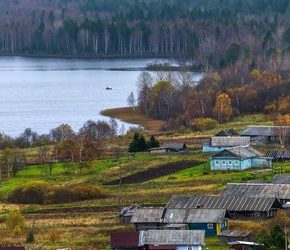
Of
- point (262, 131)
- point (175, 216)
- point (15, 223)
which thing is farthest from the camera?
point (262, 131)

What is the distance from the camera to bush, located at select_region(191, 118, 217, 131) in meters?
73.8

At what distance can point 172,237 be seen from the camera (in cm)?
3934

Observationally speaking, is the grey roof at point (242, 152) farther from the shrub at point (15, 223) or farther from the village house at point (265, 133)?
the shrub at point (15, 223)

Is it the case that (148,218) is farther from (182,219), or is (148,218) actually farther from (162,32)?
(162,32)

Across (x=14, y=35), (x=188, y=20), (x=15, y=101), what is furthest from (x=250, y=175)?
(x=14, y=35)

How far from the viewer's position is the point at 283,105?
77688 mm

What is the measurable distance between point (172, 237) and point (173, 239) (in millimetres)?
111

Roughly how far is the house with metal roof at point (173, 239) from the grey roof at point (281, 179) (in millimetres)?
10493

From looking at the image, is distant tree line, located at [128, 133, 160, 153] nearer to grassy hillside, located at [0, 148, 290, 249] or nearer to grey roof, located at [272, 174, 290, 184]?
grassy hillside, located at [0, 148, 290, 249]

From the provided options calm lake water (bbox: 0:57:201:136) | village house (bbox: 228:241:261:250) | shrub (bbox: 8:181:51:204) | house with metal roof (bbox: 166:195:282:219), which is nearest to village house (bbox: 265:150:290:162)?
shrub (bbox: 8:181:51:204)

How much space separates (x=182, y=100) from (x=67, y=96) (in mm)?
28597

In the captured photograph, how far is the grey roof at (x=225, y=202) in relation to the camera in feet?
147

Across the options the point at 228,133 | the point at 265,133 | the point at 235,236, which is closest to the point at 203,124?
the point at 228,133

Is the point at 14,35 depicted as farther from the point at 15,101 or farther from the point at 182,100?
the point at 182,100
